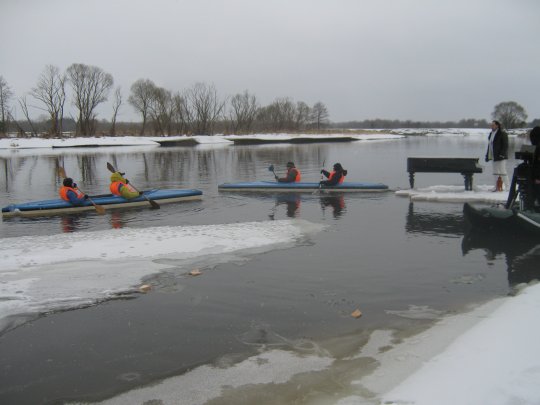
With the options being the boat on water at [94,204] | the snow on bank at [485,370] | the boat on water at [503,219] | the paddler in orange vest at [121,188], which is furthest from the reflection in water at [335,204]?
the snow on bank at [485,370]

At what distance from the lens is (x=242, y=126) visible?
331ft

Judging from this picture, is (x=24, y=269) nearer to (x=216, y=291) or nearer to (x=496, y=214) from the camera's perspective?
(x=216, y=291)

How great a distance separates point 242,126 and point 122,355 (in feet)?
320

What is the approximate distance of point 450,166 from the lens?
15086 millimetres

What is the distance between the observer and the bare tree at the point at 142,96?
83.9 m

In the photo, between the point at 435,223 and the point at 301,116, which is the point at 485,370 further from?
the point at 301,116

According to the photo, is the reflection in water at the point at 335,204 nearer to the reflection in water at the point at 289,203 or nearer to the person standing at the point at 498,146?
the reflection in water at the point at 289,203

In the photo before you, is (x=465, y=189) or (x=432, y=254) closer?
(x=432, y=254)

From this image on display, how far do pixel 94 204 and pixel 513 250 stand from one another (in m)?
11.0

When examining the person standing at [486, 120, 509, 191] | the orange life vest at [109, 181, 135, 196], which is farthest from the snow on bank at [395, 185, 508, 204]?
the orange life vest at [109, 181, 135, 196]

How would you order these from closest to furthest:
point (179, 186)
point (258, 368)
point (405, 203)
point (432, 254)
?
point (258, 368) → point (432, 254) → point (405, 203) → point (179, 186)

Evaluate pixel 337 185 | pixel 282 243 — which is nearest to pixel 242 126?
pixel 337 185

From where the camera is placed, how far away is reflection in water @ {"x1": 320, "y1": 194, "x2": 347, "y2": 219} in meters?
13.4

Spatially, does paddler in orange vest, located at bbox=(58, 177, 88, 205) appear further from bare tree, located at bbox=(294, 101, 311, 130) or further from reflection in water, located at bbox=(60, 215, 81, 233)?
bare tree, located at bbox=(294, 101, 311, 130)
